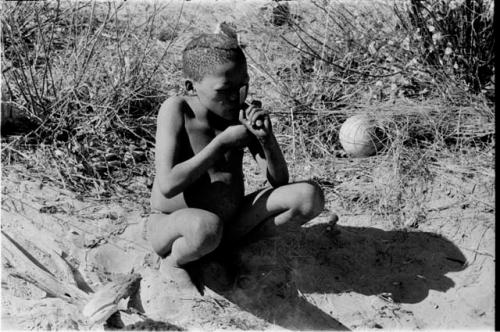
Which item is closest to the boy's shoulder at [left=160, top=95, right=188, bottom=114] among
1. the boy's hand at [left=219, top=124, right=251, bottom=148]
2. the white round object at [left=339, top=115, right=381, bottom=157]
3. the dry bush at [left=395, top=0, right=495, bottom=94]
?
the boy's hand at [left=219, top=124, right=251, bottom=148]

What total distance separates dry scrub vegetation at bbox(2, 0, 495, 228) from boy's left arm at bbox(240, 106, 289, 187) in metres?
0.83

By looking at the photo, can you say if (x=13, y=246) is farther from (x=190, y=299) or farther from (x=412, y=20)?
(x=412, y=20)

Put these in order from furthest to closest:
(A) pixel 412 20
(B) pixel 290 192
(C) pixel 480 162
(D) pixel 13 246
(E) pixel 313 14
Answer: (E) pixel 313 14 → (A) pixel 412 20 → (C) pixel 480 162 → (D) pixel 13 246 → (B) pixel 290 192

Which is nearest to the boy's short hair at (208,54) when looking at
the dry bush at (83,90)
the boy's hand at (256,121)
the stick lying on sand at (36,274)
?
the boy's hand at (256,121)

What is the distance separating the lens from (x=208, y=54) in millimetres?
3266

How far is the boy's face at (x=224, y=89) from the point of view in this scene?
3.23 metres

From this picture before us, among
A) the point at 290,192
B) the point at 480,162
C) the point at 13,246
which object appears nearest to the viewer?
the point at 290,192

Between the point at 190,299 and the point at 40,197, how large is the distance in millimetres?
966

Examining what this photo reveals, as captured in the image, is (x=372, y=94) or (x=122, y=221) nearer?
(x=122, y=221)

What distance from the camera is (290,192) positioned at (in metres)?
3.39

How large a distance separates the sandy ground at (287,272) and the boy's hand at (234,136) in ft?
1.94

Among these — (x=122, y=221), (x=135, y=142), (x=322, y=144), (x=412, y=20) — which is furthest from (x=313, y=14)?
(x=122, y=221)

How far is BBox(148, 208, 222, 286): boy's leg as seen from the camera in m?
3.28

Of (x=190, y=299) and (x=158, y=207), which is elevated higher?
(x=158, y=207)
